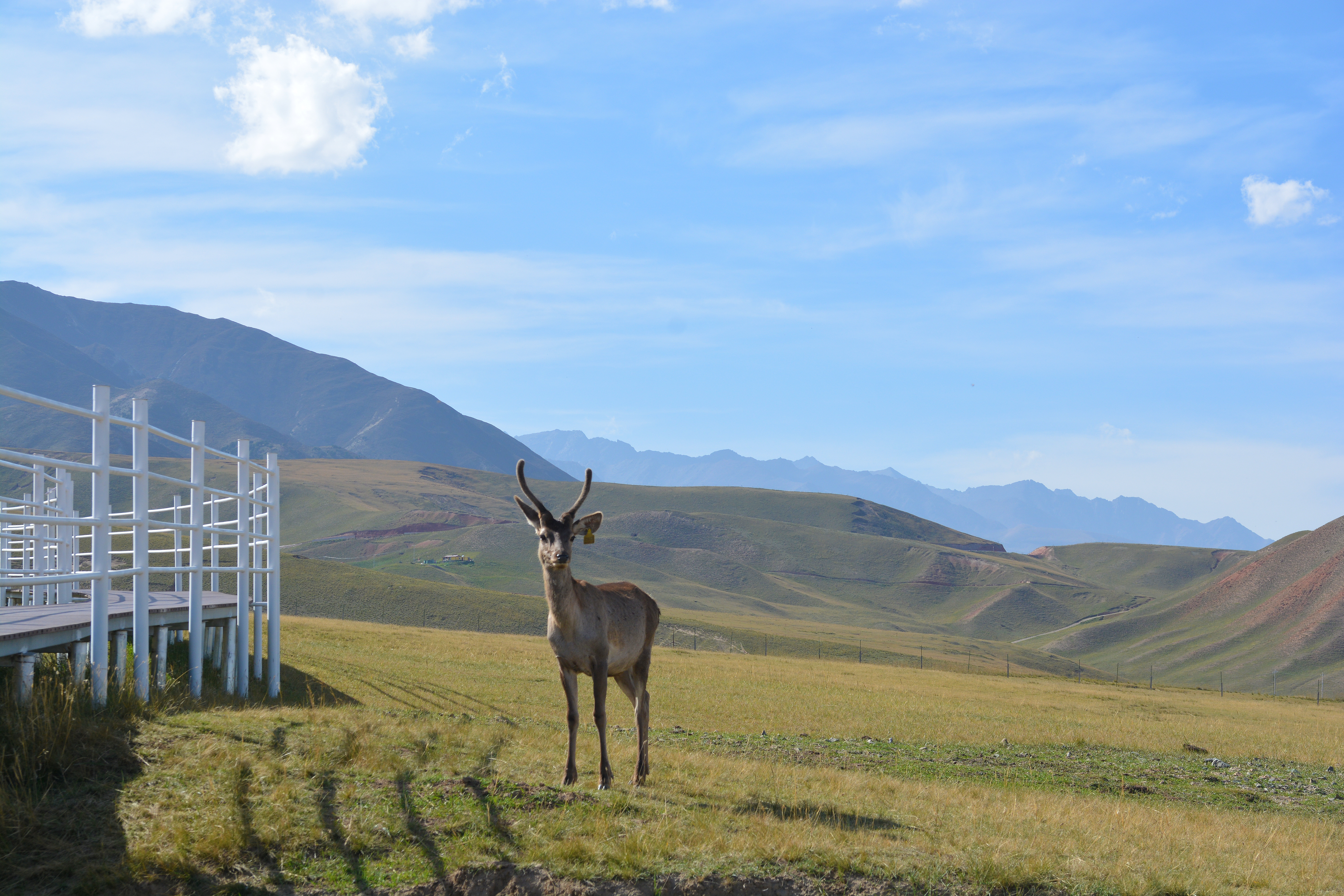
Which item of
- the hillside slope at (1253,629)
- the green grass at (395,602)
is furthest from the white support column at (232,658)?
the hillside slope at (1253,629)

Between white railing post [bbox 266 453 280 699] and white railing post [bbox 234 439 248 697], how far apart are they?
0.52 meters

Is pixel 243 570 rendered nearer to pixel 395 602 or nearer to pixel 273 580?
pixel 273 580

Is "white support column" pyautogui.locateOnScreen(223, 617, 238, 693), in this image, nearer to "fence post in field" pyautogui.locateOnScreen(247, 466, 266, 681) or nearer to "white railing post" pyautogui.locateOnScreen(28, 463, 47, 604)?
"fence post in field" pyautogui.locateOnScreen(247, 466, 266, 681)

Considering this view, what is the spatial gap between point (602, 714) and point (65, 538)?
1066 cm

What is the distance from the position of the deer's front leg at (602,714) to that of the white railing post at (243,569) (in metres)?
5.99

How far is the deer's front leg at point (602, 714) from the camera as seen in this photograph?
1076 centimetres

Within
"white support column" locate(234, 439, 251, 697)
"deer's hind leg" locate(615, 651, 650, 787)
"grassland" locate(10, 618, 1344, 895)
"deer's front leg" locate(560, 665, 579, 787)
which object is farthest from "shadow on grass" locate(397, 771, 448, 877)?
"white support column" locate(234, 439, 251, 697)

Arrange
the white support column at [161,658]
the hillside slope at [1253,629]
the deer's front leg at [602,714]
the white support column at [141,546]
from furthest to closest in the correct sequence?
1. the hillside slope at [1253,629]
2. the white support column at [161,658]
3. the deer's front leg at [602,714]
4. the white support column at [141,546]

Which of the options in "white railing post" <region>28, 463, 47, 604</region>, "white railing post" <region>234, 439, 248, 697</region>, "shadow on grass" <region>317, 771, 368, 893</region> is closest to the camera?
"shadow on grass" <region>317, 771, 368, 893</region>

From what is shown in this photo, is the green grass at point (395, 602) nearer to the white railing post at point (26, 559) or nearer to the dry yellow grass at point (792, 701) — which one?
the dry yellow grass at point (792, 701)

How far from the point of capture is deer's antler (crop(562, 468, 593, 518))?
1036 centimetres

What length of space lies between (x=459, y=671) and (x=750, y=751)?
39.8 ft

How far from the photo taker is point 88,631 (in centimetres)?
1125

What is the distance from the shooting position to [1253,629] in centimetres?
15075
